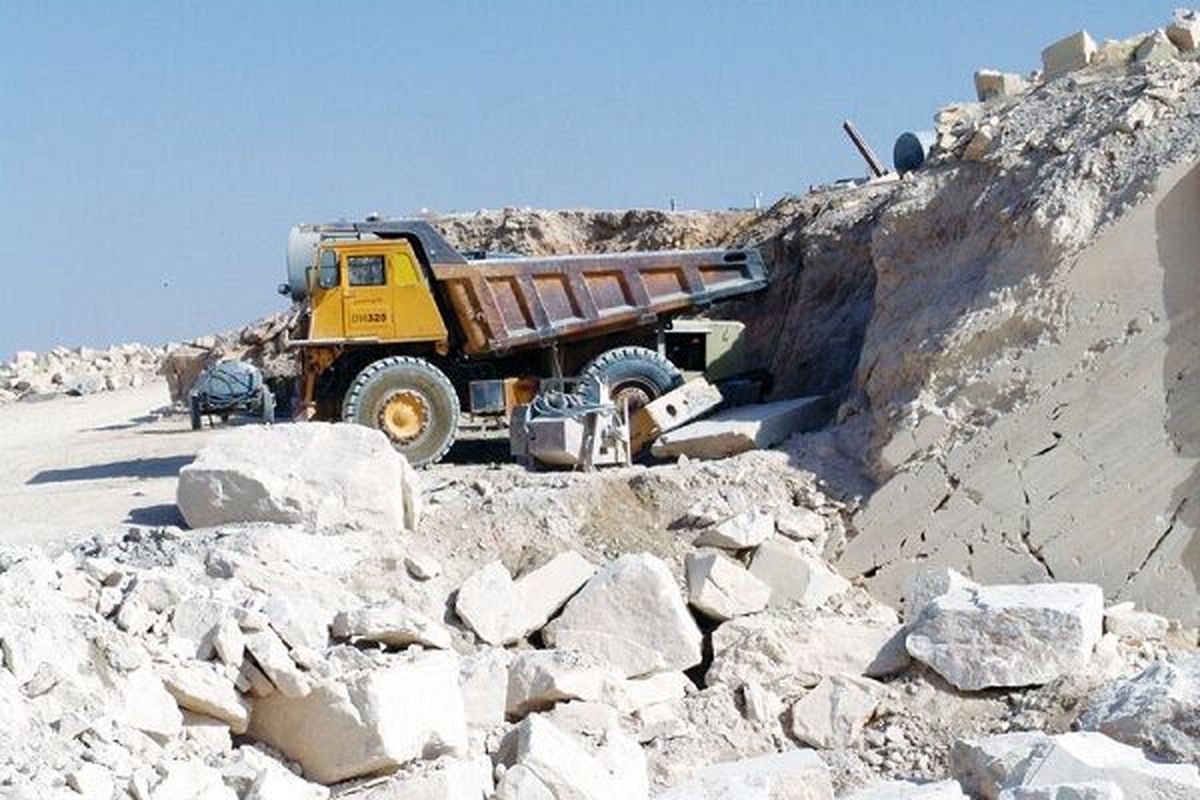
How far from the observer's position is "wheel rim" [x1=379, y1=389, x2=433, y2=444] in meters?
13.1

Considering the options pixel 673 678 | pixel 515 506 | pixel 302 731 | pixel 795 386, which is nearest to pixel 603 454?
pixel 515 506

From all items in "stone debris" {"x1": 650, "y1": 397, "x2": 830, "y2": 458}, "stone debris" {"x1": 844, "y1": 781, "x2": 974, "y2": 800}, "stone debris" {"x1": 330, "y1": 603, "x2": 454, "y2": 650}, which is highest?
"stone debris" {"x1": 650, "y1": 397, "x2": 830, "y2": 458}

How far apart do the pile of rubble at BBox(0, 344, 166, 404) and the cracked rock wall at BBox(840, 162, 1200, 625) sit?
20.6 metres

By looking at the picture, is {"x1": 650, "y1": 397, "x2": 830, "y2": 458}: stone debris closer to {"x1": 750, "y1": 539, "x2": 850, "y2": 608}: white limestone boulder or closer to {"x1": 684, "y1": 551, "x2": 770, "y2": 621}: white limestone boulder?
{"x1": 750, "y1": 539, "x2": 850, "y2": 608}: white limestone boulder

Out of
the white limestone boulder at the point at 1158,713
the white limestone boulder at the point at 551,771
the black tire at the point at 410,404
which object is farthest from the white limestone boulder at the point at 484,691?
the black tire at the point at 410,404

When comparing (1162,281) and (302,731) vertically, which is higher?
(1162,281)

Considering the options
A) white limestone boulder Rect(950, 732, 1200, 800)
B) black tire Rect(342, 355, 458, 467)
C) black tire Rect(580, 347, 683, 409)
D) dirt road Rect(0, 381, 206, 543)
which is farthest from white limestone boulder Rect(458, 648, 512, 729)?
black tire Rect(580, 347, 683, 409)

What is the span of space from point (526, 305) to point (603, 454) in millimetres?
2049

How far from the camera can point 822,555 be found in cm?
1027

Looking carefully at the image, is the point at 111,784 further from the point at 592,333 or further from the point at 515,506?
the point at 592,333

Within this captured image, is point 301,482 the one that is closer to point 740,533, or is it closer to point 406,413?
point 740,533

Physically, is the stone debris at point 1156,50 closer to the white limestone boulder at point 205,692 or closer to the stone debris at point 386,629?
the stone debris at point 386,629

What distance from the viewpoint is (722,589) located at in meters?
9.14

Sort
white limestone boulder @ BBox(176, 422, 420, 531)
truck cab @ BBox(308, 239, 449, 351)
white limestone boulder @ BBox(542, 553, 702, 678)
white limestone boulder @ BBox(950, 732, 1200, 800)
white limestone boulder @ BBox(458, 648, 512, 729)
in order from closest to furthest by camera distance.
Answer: white limestone boulder @ BBox(950, 732, 1200, 800) → white limestone boulder @ BBox(458, 648, 512, 729) → white limestone boulder @ BBox(542, 553, 702, 678) → white limestone boulder @ BBox(176, 422, 420, 531) → truck cab @ BBox(308, 239, 449, 351)
